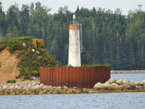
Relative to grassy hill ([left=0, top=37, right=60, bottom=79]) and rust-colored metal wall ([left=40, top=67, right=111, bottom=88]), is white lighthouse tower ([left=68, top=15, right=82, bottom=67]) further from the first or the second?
grassy hill ([left=0, top=37, right=60, bottom=79])

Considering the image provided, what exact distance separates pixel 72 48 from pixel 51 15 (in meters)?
101

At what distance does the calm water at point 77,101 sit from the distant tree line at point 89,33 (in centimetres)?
7247

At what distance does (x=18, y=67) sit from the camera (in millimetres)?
52094

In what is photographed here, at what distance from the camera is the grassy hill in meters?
51.4

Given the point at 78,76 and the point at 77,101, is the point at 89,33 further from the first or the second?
the point at 77,101

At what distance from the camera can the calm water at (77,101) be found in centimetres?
3334

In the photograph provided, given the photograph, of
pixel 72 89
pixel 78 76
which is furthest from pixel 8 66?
pixel 72 89

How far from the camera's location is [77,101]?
36.4 meters

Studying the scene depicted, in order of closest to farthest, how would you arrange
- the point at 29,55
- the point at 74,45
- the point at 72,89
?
1. the point at 72,89
2. the point at 74,45
3. the point at 29,55

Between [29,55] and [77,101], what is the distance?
18.2 m

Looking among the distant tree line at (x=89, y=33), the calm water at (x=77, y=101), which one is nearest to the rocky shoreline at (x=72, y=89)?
the calm water at (x=77, y=101)

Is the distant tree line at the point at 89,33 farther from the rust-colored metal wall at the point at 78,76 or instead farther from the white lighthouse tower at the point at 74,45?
the rust-colored metal wall at the point at 78,76

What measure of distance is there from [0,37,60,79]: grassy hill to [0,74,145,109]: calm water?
35.2 ft

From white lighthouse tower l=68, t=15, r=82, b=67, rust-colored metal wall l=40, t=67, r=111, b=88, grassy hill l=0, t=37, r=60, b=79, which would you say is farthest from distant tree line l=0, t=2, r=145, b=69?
rust-colored metal wall l=40, t=67, r=111, b=88
